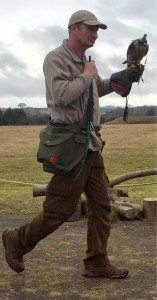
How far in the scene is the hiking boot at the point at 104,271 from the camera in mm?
4348

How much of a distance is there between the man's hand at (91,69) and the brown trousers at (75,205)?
25.2 inches

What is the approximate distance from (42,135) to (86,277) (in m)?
1.27

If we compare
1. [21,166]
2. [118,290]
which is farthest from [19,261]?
[21,166]

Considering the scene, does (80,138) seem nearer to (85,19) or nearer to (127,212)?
(85,19)

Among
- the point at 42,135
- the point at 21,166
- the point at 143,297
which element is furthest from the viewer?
the point at 21,166

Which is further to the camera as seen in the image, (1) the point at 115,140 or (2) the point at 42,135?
(1) the point at 115,140

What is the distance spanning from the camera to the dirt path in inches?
156

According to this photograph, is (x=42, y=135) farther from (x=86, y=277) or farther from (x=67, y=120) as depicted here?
(x=86, y=277)

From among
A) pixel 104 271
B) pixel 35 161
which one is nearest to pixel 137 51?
pixel 104 271

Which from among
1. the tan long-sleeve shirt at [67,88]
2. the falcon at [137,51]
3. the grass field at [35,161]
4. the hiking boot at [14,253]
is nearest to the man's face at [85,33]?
the tan long-sleeve shirt at [67,88]

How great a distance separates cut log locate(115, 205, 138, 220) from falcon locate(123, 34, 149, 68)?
270cm

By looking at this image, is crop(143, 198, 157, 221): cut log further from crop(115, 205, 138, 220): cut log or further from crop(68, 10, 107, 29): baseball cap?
crop(68, 10, 107, 29): baseball cap

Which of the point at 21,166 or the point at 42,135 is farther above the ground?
the point at 42,135

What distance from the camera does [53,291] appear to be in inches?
159
